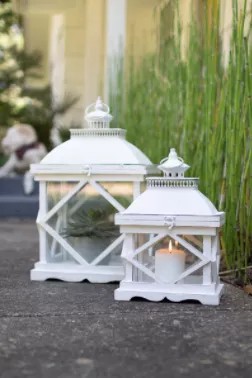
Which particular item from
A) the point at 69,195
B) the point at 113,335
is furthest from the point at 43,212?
the point at 113,335

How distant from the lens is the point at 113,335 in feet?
3.67

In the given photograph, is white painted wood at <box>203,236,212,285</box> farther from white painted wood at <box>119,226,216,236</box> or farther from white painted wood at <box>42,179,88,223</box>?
white painted wood at <box>42,179,88,223</box>

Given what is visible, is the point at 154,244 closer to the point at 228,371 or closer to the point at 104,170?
the point at 104,170

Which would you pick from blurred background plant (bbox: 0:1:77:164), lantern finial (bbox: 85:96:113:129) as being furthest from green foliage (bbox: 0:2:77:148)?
lantern finial (bbox: 85:96:113:129)

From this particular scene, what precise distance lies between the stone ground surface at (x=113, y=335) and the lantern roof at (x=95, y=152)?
0.27 m

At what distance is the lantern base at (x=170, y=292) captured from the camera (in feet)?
4.49

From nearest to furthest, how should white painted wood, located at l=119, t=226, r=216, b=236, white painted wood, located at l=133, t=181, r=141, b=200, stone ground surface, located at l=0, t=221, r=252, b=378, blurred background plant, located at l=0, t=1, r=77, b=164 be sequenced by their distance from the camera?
stone ground surface, located at l=0, t=221, r=252, b=378
white painted wood, located at l=119, t=226, r=216, b=236
white painted wood, located at l=133, t=181, r=141, b=200
blurred background plant, located at l=0, t=1, r=77, b=164

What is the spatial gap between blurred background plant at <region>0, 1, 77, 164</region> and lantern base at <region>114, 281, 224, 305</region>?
3166 millimetres

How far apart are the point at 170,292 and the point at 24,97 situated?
3662mm

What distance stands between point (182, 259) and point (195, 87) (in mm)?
622

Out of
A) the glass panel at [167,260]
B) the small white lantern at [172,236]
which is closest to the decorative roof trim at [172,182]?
the small white lantern at [172,236]

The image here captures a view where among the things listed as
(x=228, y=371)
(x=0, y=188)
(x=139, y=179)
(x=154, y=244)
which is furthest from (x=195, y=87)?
(x=0, y=188)

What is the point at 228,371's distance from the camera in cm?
95

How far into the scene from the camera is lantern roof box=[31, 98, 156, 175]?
157cm
